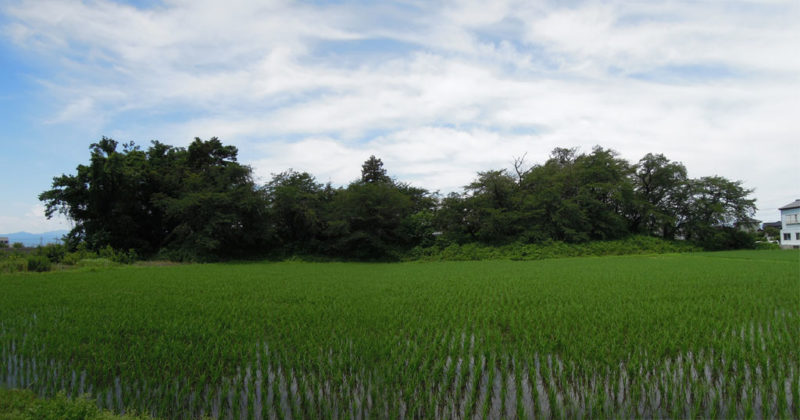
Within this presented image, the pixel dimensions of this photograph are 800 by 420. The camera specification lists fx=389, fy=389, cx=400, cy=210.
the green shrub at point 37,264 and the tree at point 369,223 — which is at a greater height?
the tree at point 369,223

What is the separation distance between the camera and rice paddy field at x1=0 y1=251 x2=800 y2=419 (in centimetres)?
357

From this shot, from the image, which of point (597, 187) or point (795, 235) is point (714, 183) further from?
point (795, 235)

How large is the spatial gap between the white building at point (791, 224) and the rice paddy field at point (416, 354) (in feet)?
122

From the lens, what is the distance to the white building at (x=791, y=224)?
34.7m

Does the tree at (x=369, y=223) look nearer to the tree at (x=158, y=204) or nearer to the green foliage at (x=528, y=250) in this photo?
the green foliage at (x=528, y=250)

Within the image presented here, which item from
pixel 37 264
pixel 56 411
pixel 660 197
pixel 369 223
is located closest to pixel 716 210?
pixel 660 197

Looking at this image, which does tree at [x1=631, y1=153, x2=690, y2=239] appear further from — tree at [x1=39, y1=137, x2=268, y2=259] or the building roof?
tree at [x1=39, y1=137, x2=268, y2=259]

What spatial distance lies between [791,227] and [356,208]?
40.4 metres

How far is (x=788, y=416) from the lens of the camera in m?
3.33

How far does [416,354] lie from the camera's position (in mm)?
4660

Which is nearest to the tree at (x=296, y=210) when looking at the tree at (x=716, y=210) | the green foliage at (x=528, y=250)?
the green foliage at (x=528, y=250)

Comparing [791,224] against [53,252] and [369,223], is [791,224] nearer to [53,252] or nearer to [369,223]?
[369,223]

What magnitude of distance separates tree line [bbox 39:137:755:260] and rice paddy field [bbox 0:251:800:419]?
13680mm

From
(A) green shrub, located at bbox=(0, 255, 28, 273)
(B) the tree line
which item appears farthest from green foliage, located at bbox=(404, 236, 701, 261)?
(A) green shrub, located at bbox=(0, 255, 28, 273)
